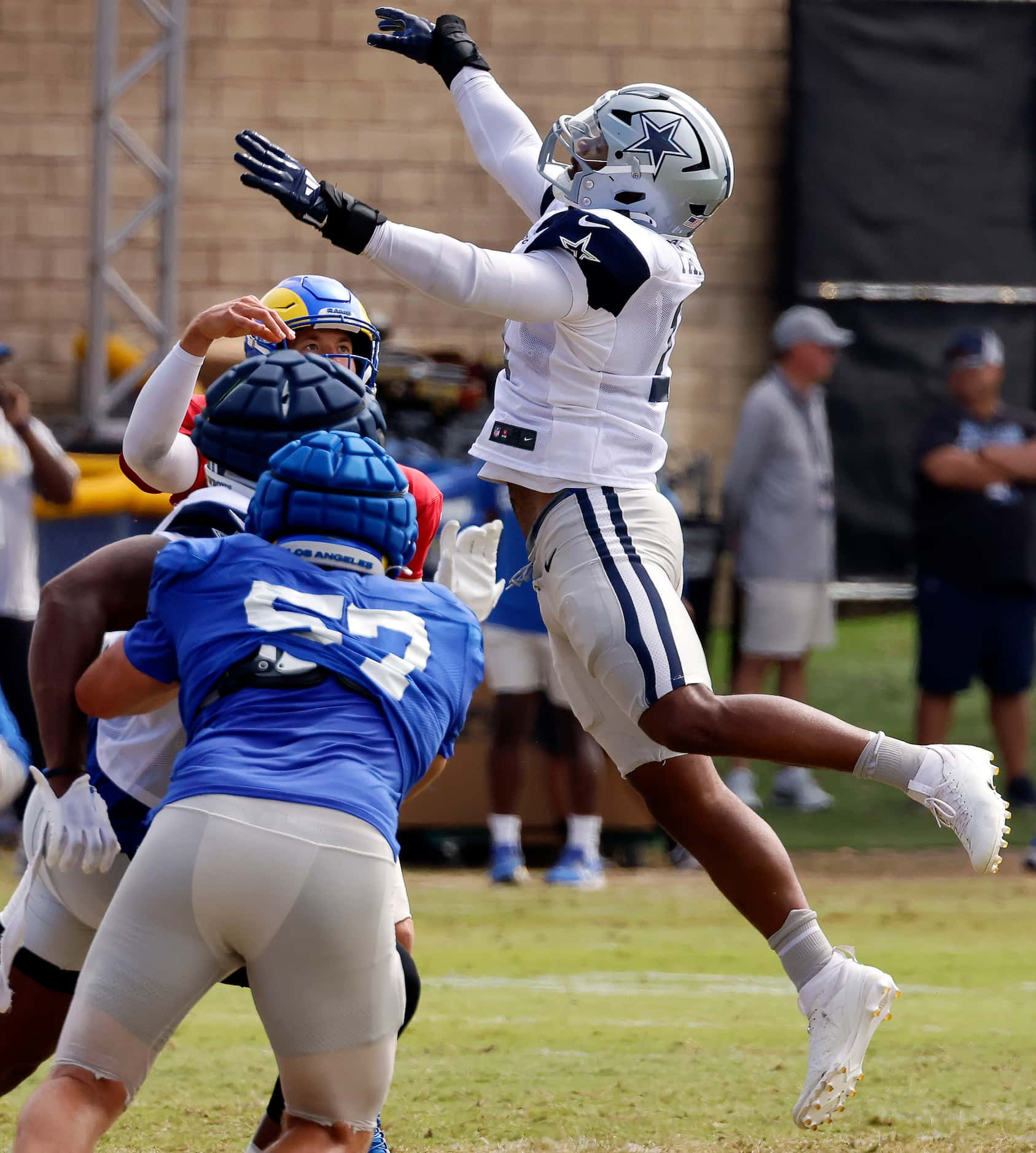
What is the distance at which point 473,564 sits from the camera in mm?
4375

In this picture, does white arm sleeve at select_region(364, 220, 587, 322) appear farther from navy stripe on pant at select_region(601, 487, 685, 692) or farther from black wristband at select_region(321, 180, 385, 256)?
navy stripe on pant at select_region(601, 487, 685, 692)

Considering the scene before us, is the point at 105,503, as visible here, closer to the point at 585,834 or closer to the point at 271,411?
the point at 585,834

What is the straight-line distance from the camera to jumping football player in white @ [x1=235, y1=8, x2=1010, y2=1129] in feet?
13.3

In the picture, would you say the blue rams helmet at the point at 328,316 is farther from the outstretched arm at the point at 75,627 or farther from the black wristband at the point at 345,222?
the outstretched arm at the point at 75,627

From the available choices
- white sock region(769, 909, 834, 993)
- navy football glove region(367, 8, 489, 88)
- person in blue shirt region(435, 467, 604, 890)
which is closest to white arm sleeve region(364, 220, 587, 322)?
navy football glove region(367, 8, 489, 88)

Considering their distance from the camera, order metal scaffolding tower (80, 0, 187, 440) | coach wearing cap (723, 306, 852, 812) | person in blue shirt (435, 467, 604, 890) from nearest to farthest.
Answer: person in blue shirt (435, 467, 604, 890) → coach wearing cap (723, 306, 852, 812) → metal scaffolding tower (80, 0, 187, 440)

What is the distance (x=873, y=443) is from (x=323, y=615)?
39.6ft

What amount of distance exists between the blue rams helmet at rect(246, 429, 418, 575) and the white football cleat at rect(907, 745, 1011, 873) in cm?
146

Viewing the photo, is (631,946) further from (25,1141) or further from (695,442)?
(695,442)

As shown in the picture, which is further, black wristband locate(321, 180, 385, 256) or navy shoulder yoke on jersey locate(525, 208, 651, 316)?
navy shoulder yoke on jersey locate(525, 208, 651, 316)

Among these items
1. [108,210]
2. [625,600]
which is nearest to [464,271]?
[625,600]

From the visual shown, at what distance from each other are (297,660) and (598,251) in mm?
1554

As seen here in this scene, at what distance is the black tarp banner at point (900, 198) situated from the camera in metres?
14.6

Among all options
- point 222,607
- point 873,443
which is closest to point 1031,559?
point 873,443
